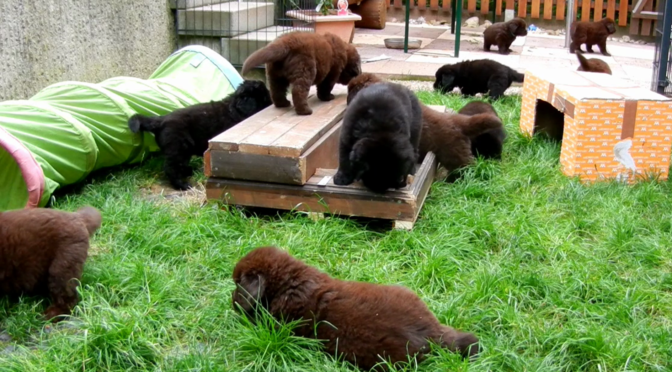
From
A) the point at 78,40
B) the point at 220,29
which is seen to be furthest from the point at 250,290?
the point at 220,29

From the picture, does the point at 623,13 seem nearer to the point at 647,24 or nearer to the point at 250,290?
the point at 647,24

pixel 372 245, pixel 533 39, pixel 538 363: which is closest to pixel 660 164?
pixel 372 245

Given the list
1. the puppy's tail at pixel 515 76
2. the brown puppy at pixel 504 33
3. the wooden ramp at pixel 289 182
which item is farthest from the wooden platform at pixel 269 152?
the brown puppy at pixel 504 33

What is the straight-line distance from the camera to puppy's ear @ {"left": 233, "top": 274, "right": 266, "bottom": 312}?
3240mm

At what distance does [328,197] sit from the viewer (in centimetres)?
505

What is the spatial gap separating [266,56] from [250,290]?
2905 millimetres

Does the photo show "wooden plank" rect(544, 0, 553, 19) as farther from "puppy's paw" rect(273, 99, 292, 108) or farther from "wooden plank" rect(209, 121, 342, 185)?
"wooden plank" rect(209, 121, 342, 185)

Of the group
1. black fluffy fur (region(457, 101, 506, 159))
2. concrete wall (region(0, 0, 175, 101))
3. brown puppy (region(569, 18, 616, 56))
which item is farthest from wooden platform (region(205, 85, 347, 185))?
brown puppy (region(569, 18, 616, 56))

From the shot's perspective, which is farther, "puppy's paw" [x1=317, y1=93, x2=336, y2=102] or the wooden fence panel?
the wooden fence panel

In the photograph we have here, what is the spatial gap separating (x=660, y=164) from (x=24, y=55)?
5.67 metres

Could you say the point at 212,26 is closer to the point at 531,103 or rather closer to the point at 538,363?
the point at 531,103

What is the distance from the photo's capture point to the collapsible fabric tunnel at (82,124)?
502 cm

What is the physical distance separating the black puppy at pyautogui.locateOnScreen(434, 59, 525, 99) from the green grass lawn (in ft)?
9.93

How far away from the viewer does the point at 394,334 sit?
307cm
